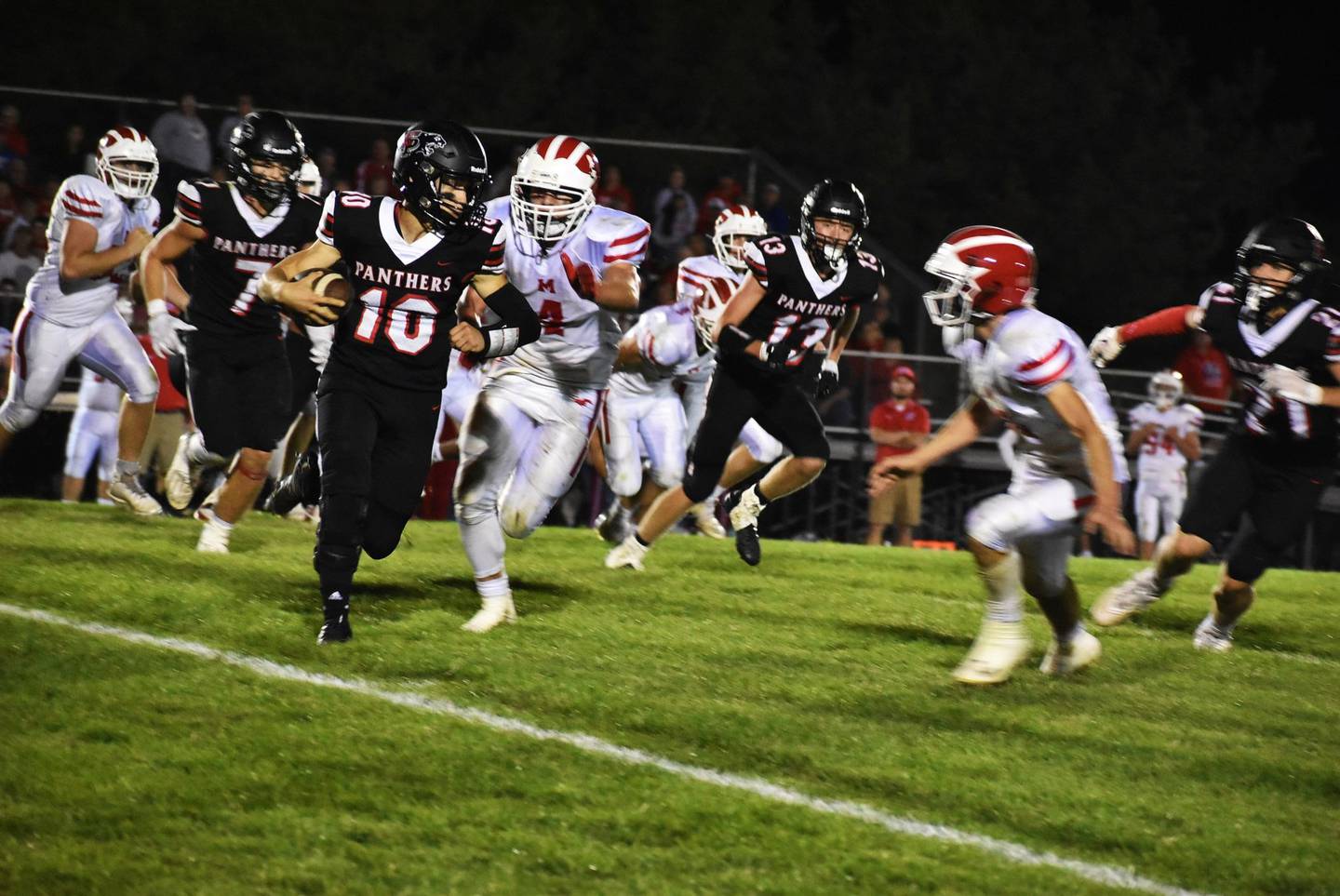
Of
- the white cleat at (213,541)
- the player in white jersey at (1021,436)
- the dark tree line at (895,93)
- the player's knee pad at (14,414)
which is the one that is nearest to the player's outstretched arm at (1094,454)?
the player in white jersey at (1021,436)

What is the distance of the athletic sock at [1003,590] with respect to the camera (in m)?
5.83

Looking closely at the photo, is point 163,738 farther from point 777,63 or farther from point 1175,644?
point 777,63

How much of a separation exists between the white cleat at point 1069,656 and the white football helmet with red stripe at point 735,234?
13.7 ft

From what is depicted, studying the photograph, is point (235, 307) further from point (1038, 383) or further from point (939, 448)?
point (1038, 383)

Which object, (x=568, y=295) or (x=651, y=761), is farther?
(x=568, y=295)

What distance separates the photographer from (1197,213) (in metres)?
29.6

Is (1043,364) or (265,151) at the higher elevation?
(265,151)

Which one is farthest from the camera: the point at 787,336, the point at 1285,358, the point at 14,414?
the point at 14,414

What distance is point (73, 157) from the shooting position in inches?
572

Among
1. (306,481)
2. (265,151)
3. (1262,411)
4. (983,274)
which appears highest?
(265,151)

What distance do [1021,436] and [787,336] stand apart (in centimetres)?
208

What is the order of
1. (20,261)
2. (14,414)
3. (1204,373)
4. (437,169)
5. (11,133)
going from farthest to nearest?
(1204,373) → (11,133) → (20,261) → (14,414) → (437,169)

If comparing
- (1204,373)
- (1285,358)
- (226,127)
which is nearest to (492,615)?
(1285,358)

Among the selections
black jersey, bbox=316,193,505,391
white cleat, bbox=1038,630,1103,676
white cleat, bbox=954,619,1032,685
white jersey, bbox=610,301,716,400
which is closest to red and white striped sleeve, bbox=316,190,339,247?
black jersey, bbox=316,193,505,391
